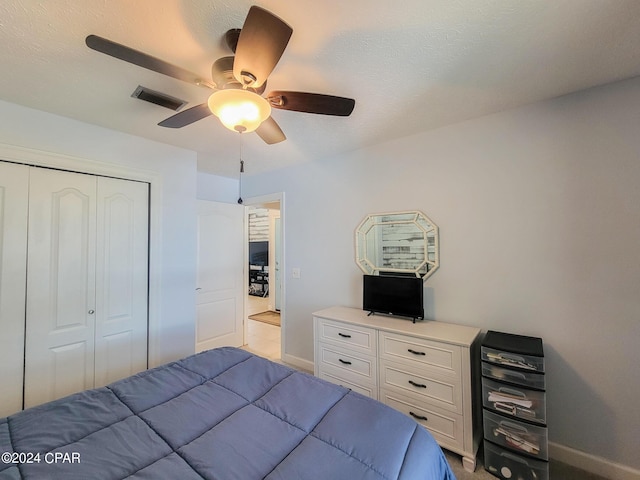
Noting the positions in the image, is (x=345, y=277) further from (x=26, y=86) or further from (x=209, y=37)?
(x=26, y=86)

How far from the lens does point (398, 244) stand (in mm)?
2506

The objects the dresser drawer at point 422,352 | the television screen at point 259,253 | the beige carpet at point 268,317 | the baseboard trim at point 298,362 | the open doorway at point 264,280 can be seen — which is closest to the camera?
the dresser drawer at point 422,352

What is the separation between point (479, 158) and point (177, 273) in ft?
9.59

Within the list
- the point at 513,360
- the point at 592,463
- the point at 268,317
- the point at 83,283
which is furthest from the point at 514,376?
the point at 268,317

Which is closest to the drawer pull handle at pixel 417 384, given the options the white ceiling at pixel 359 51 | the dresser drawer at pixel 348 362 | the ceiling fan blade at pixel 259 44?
the dresser drawer at pixel 348 362

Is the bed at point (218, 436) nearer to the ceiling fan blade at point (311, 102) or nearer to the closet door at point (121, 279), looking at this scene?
the closet door at point (121, 279)

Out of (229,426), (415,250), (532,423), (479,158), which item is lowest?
(532,423)

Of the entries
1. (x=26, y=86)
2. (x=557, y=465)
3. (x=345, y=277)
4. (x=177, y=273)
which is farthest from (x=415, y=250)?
(x=26, y=86)

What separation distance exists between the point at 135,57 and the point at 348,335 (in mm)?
2202

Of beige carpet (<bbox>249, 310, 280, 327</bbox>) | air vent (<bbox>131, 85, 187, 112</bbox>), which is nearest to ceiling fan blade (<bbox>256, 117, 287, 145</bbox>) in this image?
air vent (<bbox>131, 85, 187, 112</bbox>)

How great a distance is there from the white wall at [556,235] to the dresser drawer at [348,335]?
22.5 inches

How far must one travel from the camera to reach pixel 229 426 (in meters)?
1.14

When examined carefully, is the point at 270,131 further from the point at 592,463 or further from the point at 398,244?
the point at 592,463

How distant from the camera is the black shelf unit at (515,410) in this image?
158 cm
